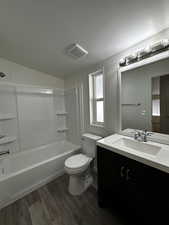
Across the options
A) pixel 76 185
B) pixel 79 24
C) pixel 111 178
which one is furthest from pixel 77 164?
pixel 79 24

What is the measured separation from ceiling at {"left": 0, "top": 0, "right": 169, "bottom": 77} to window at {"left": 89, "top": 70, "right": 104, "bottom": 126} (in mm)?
444

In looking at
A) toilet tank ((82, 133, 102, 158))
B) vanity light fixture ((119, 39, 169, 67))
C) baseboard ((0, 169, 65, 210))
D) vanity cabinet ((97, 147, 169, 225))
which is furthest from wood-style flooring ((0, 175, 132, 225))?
vanity light fixture ((119, 39, 169, 67))

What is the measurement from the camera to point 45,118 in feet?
8.67

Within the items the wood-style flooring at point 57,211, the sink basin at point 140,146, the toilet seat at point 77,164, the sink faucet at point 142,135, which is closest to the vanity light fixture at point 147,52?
the sink faucet at point 142,135

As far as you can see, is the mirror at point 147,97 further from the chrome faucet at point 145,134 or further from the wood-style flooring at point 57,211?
the wood-style flooring at point 57,211

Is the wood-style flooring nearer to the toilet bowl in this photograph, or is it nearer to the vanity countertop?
the toilet bowl

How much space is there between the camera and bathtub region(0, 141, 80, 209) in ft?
4.96

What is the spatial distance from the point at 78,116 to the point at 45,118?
83cm

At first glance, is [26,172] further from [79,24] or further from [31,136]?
[79,24]

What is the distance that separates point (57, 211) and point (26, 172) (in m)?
0.70

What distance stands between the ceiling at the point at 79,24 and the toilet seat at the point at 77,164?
1706mm

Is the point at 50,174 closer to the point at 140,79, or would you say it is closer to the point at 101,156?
the point at 101,156

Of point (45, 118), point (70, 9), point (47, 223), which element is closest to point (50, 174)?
point (47, 223)

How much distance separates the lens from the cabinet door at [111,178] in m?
1.17
